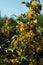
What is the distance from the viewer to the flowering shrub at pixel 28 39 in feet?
15.9

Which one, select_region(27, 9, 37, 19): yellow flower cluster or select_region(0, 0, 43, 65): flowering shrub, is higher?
select_region(27, 9, 37, 19): yellow flower cluster

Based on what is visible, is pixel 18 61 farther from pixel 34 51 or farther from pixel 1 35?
pixel 1 35

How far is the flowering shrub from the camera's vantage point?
15.9 feet

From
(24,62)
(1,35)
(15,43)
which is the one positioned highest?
(1,35)

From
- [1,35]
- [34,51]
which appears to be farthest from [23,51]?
[1,35]

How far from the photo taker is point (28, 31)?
4895mm

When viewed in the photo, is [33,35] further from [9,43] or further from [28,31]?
[9,43]

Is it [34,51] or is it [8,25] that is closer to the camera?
[34,51]

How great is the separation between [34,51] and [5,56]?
64cm

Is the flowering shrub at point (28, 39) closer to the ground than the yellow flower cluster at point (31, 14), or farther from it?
closer to the ground

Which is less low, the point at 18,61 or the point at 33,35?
the point at 33,35

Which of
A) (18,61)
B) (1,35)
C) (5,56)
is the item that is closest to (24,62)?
(18,61)

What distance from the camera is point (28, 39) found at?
16.0 feet

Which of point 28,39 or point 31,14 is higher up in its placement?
point 31,14
